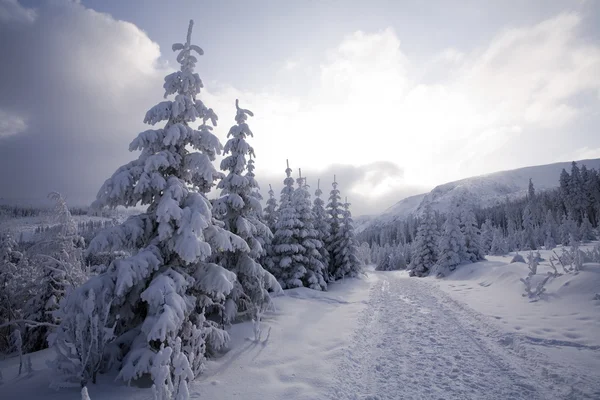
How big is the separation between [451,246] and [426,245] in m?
7.88

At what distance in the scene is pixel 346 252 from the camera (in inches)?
1277

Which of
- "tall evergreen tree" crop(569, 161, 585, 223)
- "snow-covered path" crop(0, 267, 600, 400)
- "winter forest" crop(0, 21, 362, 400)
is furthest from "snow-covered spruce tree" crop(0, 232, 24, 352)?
"tall evergreen tree" crop(569, 161, 585, 223)

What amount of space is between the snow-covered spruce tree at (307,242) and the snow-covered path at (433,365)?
481 inches

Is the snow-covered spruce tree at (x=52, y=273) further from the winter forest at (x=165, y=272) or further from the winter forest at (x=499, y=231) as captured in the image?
the winter forest at (x=499, y=231)

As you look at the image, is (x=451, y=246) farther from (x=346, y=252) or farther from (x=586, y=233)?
(x=586, y=233)

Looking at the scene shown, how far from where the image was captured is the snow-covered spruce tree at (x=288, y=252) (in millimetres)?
22672

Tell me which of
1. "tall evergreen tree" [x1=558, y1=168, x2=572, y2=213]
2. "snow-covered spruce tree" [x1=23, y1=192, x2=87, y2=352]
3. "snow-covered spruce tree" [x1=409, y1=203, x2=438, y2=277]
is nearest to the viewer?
"snow-covered spruce tree" [x1=23, y1=192, x2=87, y2=352]

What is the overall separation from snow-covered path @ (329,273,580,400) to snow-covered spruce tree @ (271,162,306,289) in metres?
11.2

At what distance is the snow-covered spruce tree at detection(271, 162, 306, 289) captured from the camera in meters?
22.7

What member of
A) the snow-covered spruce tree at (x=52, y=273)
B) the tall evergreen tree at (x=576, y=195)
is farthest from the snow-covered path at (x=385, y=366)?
the tall evergreen tree at (x=576, y=195)

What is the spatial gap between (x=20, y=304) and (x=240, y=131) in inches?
867

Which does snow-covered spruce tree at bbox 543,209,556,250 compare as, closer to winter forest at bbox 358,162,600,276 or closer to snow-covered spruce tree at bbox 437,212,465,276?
winter forest at bbox 358,162,600,276

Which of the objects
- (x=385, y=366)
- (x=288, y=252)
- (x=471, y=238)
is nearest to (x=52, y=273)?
(x=288, y=252)

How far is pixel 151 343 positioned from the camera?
665 cm
